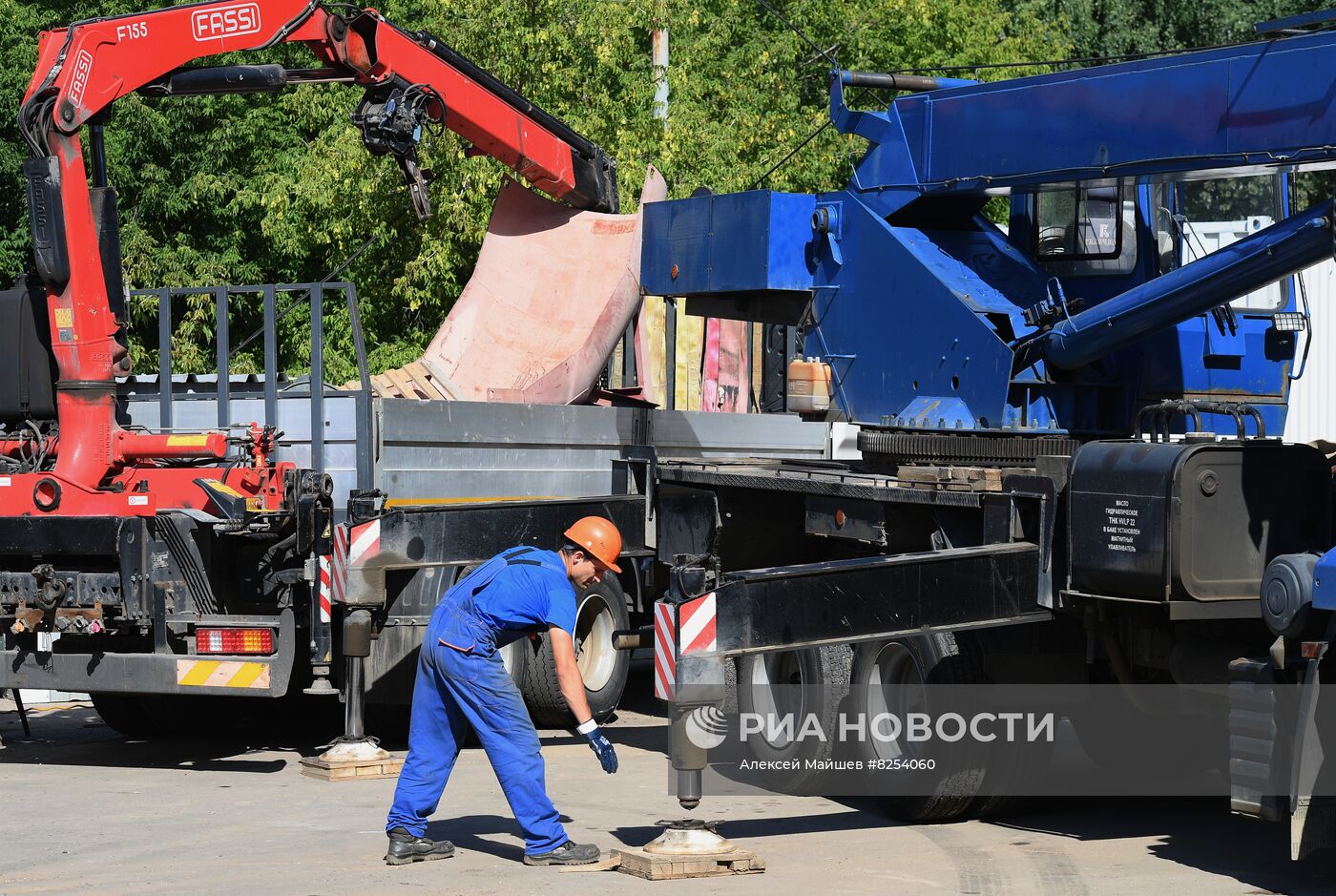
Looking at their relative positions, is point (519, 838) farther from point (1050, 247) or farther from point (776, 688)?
point (1050, 247)

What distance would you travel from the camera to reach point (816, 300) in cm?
1012

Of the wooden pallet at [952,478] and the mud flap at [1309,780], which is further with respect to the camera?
the wooden pallet at [952,478]

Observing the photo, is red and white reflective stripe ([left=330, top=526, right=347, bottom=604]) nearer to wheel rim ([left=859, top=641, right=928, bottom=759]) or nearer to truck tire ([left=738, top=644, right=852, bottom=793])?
truck tire ([left=738, top=644, right=852, bottom=793])

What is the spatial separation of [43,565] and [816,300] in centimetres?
450

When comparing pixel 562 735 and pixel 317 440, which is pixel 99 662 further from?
pixel 562 735

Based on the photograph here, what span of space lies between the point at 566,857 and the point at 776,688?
291cm

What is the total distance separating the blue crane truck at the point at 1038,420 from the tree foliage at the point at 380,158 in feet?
20.4

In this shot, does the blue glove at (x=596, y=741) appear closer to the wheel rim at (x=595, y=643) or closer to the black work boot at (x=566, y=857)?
the black work boot at (x=566, y=857)

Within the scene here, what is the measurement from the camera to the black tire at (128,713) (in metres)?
11.3

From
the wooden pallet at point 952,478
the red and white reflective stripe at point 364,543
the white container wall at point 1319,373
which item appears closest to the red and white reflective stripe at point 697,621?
the wooden pallet at point 952,478

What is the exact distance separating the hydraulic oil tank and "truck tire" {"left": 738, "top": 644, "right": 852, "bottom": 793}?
5.60 ft

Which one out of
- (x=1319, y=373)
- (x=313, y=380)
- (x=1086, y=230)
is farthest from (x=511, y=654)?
(x=1319, y=373)

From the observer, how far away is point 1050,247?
969 cm

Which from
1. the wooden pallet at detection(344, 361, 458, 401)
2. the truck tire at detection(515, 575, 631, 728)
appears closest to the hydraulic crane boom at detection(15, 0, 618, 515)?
the wooden pallet at detection(344, 361, 458, 401)
